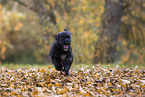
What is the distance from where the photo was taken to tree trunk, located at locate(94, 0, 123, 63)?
13891 millimetres

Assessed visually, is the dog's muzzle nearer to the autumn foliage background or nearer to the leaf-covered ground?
the leaf-covered ground

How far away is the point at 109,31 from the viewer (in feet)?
45.9

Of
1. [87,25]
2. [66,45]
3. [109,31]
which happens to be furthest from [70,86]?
[87,25]

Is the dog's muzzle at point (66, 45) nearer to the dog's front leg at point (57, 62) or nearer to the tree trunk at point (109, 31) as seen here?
the dog's front leg at point (57, 62)

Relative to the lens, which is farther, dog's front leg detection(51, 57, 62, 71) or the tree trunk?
the tree trunk

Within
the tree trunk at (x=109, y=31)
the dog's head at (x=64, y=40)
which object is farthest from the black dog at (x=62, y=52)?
the tree trunk at (x=109, y=31)

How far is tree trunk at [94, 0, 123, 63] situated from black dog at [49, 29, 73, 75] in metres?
7.24

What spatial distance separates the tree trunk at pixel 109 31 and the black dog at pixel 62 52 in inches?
285

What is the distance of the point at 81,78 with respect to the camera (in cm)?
673

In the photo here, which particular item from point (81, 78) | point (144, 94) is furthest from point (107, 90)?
point (81, 78)

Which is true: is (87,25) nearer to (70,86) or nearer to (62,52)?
(62,52)

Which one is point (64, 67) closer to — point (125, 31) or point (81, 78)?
point (81, 78)

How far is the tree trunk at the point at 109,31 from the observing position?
45.6 feet

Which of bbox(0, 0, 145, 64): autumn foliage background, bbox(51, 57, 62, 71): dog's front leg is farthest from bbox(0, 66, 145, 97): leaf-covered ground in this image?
bbox(0, 0, 145, 64): autumn foliage background
